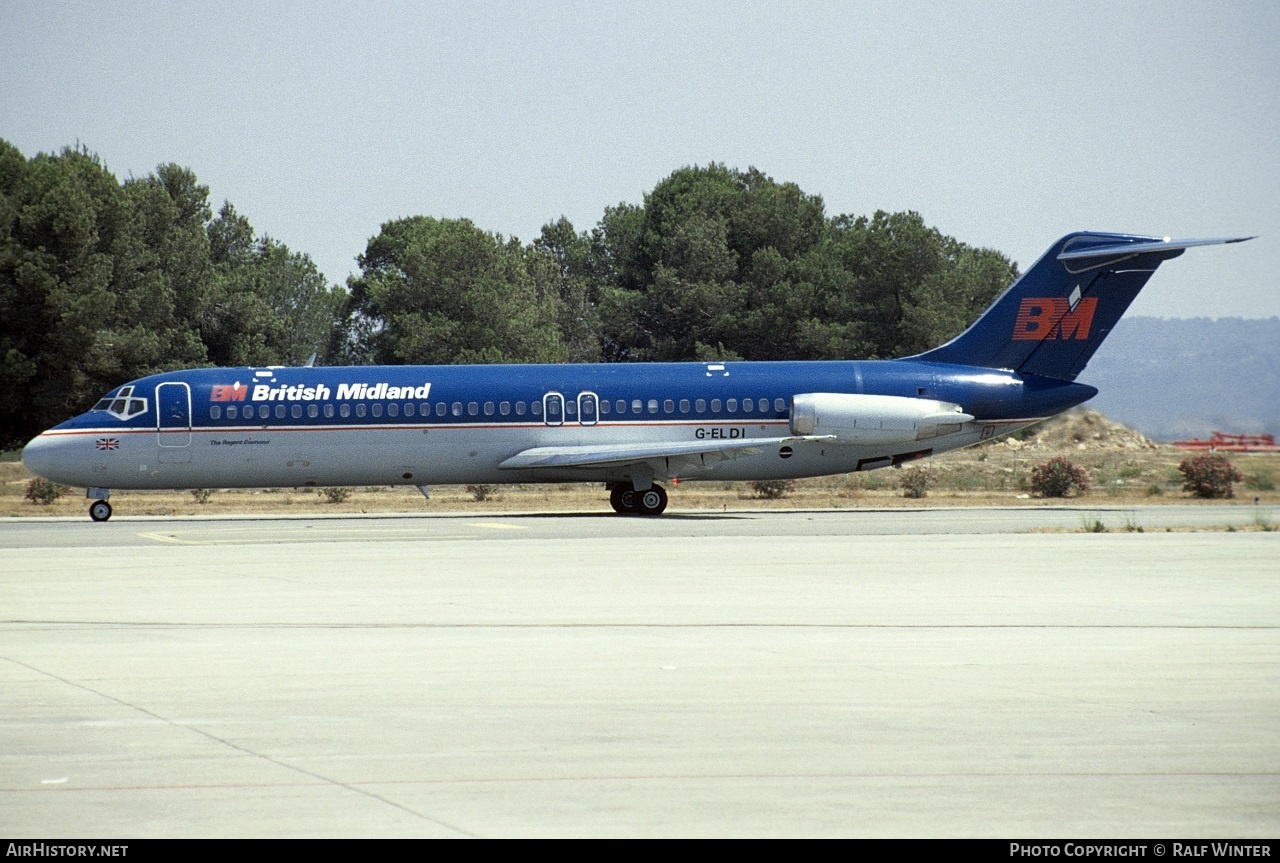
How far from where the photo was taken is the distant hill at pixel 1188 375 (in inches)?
2606

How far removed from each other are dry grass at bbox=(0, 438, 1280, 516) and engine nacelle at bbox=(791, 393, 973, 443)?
5.10 metres

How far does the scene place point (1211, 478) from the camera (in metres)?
44.3

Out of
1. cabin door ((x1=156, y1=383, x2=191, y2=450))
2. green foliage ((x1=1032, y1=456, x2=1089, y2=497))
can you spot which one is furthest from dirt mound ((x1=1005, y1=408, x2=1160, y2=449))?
cabin door ((x1=156, y1=383, x2=191, y2=450))

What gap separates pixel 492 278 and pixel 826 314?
1893 cm

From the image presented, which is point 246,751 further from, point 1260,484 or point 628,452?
point 1260,484

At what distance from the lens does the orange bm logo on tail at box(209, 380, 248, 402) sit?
35.2 meters

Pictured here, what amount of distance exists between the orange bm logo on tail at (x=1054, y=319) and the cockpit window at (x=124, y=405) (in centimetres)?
2101

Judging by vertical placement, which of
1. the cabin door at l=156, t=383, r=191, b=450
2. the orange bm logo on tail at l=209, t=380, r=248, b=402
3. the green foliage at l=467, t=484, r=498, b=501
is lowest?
the green foliage at l=467, t=484, r=498, b=501

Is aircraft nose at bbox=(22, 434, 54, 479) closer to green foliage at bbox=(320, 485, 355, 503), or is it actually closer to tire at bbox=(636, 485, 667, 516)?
green foliage at bbox=(320, 485, 355, 503)

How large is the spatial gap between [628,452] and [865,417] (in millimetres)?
5664

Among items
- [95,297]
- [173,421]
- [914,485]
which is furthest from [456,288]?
[173,421]

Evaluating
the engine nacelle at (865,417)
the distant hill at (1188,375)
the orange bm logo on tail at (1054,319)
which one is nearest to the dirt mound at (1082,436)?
the distant hill at (1188,375)

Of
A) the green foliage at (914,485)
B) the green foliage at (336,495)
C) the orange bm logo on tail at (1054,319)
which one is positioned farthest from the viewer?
the green foliage at (914,485)

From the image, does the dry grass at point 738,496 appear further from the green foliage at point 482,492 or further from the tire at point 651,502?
the tire at point 651,502
